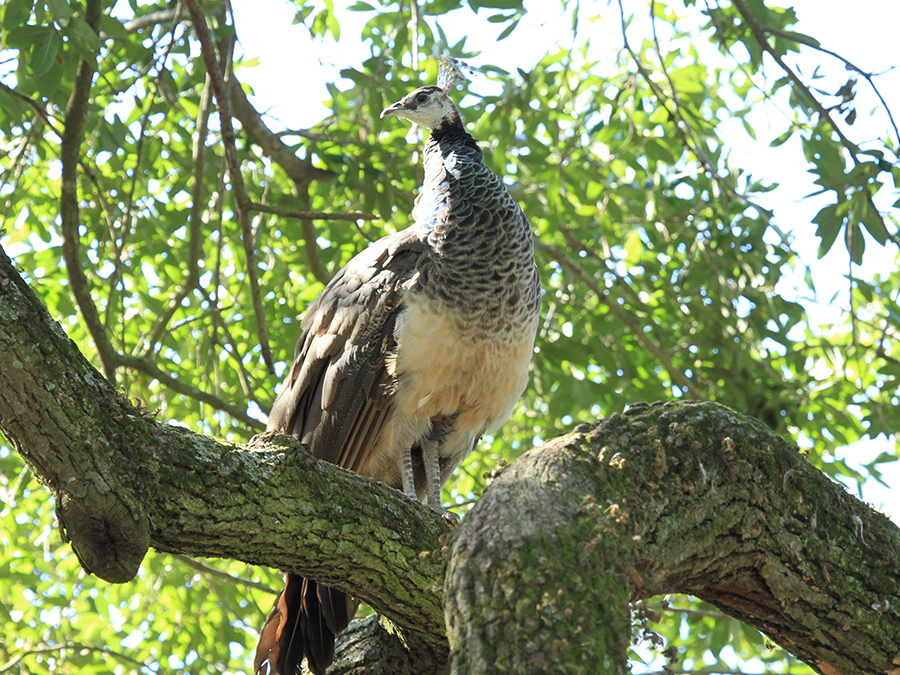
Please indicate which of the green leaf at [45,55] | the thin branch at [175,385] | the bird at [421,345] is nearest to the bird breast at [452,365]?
the bird at [421,345]

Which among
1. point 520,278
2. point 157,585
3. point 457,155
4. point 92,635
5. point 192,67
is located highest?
point 192,67

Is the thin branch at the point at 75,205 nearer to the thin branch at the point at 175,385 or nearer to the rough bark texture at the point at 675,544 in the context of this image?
the thin branch at the point at 175,385

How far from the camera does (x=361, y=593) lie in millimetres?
2406

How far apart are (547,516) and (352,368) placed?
202cm

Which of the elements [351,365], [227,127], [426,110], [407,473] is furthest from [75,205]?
[407,473]

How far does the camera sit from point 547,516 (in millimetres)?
1669

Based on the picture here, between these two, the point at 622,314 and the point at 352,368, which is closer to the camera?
the point at 352,368

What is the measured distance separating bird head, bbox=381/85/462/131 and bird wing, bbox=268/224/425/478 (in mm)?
973

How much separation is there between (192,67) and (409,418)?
2200 millimetres

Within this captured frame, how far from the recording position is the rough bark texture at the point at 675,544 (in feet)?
5.10

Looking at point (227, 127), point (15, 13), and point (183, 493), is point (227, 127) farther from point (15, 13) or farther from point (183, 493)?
point (183, 493)

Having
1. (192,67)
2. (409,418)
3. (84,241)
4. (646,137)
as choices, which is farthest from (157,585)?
(646,137)

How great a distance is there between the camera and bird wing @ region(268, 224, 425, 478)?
141 inches

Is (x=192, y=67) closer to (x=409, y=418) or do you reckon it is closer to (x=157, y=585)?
(x=409, y=418)
